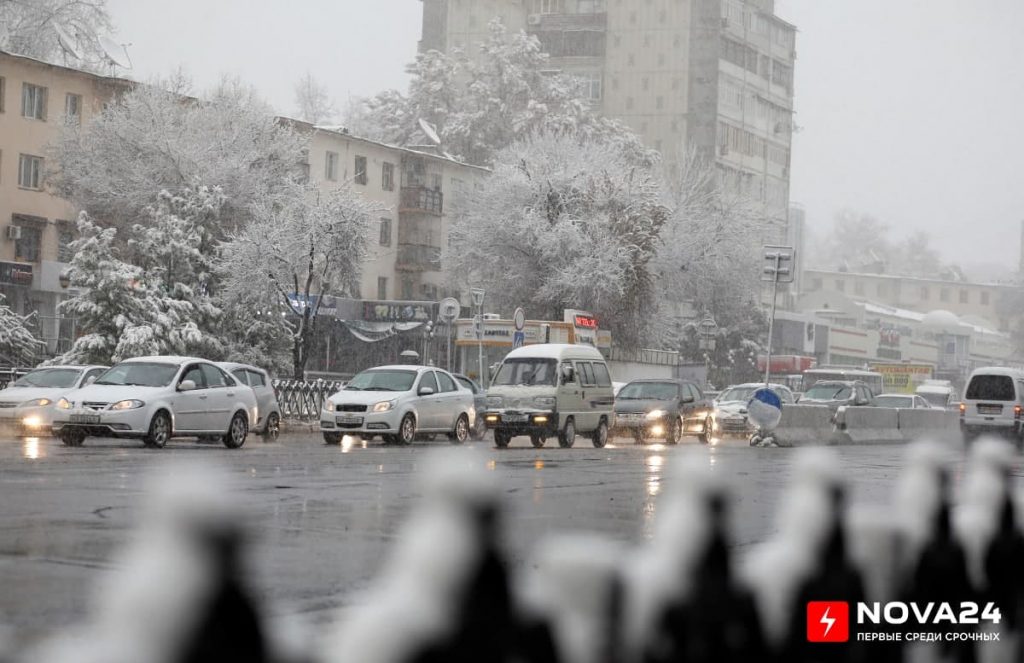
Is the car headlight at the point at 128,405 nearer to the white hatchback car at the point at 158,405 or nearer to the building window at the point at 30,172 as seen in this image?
the white hatchback car at the point at 158,405

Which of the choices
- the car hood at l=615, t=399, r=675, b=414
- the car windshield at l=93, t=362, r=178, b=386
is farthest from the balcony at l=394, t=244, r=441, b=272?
the car windshield at l=93, t=362, r=178, b=386

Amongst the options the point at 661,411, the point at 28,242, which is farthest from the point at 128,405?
the point at 28,242

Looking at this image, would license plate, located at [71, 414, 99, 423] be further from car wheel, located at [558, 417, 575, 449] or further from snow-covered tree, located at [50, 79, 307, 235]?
snow-covered tree, located at [50, 79, 307, 235]

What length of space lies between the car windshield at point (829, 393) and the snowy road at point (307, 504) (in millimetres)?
18491

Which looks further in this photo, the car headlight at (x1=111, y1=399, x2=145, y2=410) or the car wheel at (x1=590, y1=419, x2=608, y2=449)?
the car wheel at (x1=590, y1=419, x2=608, y2=449)

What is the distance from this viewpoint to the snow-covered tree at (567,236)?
63.7m

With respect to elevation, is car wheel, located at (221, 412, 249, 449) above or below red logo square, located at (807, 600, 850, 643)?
below

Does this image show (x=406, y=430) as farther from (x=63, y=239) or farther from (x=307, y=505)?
(x=63, y=239)

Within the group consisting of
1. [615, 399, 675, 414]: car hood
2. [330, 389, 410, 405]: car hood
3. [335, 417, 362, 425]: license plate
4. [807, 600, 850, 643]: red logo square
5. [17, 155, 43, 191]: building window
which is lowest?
[335, 417, 362, 425]: license plate

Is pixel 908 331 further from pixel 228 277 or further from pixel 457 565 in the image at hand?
pixel 457 565

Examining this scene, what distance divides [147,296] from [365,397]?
1310cm

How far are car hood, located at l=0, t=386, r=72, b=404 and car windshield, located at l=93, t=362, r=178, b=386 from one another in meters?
2.31

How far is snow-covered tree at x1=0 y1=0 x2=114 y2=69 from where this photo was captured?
232ft

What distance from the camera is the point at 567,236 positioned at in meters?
63.7
